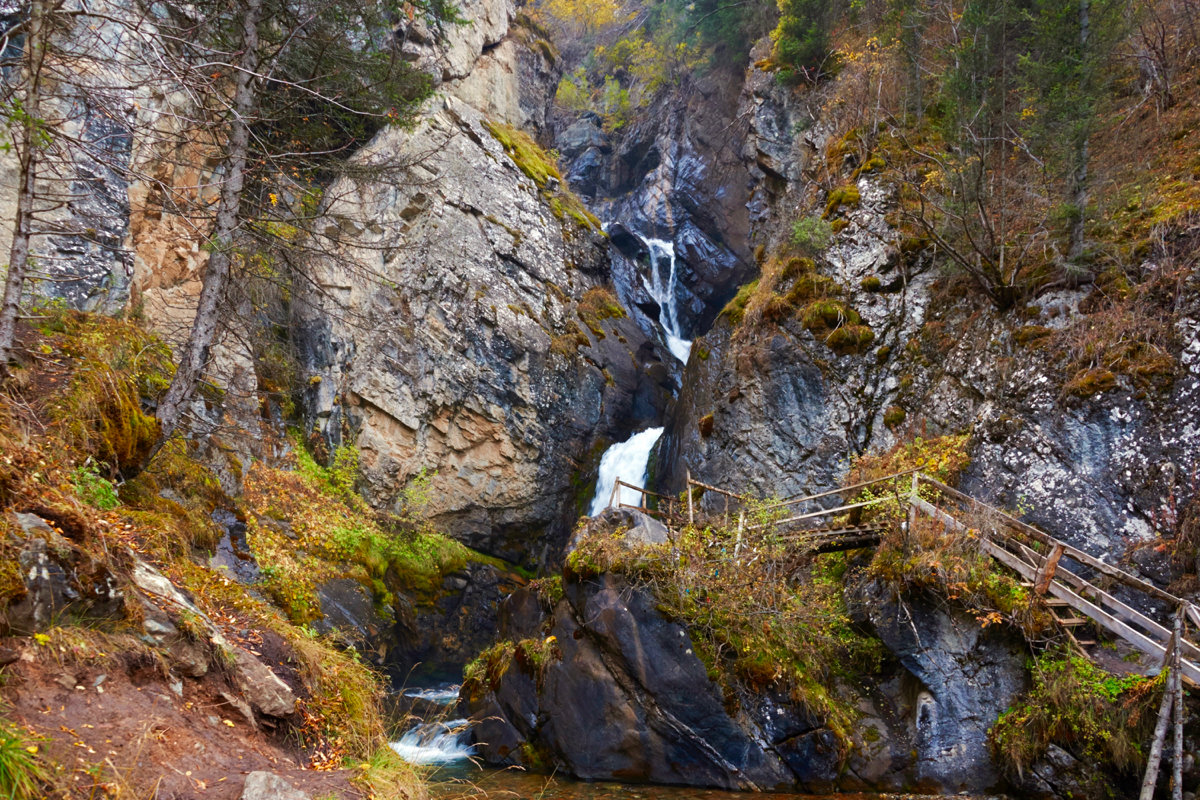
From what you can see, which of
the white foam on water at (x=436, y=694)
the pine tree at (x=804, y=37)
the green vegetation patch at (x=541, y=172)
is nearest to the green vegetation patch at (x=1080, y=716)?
the white foam on water at (x=436, y=694)

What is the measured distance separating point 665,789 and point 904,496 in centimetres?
505

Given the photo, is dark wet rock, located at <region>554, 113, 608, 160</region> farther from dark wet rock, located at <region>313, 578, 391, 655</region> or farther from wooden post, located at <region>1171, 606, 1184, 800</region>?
wooden post, located at <region>1171, 606, 1184, 800</region>

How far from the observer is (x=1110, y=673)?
6582mm

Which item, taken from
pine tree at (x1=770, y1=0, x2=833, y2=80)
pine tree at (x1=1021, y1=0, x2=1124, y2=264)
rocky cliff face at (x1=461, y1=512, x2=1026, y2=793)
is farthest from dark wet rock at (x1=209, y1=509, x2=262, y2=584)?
pine tree at (x1=770, y1=0, x2=833, y2=80)

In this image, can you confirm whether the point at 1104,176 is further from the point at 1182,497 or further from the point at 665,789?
the point at 665,789

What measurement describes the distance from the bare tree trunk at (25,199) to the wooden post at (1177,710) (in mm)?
9710

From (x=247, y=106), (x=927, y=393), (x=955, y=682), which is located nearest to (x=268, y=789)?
(x=247, y=106)

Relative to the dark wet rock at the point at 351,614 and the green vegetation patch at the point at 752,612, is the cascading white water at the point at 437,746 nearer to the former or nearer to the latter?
the dark wet rock at the point at 351,614

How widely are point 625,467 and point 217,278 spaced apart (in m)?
11.6

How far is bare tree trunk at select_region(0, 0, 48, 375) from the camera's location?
3.96 metres

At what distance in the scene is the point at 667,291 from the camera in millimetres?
24375

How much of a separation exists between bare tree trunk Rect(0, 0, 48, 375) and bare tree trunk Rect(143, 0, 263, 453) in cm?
164

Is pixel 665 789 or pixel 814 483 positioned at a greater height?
pixel 814 483

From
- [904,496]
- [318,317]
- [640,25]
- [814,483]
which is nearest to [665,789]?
[904,496]
